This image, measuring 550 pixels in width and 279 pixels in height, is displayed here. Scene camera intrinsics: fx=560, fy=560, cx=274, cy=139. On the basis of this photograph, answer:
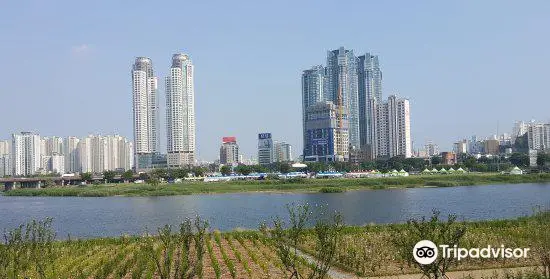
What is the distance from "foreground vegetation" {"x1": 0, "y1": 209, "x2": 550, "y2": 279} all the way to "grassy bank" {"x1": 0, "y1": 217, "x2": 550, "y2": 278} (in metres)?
0.03

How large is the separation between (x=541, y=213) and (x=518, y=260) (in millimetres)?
4545

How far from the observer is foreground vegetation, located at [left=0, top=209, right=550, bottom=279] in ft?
41.5

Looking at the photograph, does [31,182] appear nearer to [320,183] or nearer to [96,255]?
[320,183]

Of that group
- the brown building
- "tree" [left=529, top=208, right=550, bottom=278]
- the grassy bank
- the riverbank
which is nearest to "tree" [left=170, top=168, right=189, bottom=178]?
the riverbank

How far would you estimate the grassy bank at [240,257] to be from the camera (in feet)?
56.3

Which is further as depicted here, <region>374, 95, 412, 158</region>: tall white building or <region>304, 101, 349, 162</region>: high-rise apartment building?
<region>374, 95, 412, 158</region>: tall white building

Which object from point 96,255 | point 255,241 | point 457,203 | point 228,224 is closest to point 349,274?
point 255,241

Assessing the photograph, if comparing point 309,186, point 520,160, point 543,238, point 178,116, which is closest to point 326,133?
point 178,116

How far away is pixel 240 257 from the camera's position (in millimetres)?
20484

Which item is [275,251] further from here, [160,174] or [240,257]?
[160,174]

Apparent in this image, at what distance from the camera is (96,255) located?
22.1 m

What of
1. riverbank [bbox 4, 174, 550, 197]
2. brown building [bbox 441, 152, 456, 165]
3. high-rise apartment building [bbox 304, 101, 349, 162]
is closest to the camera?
riverbank [bbox 4, 174, 550, 197]

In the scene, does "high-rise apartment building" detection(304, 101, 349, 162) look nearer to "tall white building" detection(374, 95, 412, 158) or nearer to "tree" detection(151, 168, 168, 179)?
"tall white building" detection(374, 95, 412, 158)

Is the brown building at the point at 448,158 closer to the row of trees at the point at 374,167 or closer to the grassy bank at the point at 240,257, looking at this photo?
the row of trees at the point at 374,167
